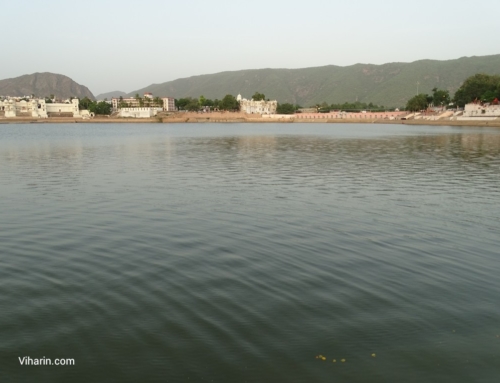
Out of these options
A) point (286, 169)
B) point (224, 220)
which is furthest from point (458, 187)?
point (224, 220)

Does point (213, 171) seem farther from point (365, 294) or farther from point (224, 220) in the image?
point (365, 294)

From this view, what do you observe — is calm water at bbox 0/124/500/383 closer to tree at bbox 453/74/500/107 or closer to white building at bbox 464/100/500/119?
white building at bbox 464/100/500/119

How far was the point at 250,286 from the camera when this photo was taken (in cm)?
1001

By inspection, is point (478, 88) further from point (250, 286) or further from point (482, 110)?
point (250, 286)

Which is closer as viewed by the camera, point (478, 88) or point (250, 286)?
point (250, 286)

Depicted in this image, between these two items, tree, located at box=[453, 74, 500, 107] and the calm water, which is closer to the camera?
the calm water

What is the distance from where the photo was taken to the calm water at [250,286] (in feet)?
23.3

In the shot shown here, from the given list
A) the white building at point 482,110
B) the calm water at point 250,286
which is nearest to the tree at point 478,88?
the white building at point 482,110

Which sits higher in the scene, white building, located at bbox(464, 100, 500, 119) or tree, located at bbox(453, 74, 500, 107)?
tree, located at bbox(453, 74, 500, 107)

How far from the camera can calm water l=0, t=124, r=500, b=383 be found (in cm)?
709

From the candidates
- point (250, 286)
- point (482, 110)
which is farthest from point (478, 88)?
point (250, 286)

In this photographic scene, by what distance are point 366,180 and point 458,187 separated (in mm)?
4752

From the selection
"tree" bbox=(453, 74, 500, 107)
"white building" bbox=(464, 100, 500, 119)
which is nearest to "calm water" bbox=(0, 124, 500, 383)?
"white building" bbox=(464, 100, 500, 119)

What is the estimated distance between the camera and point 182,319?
8352mm
